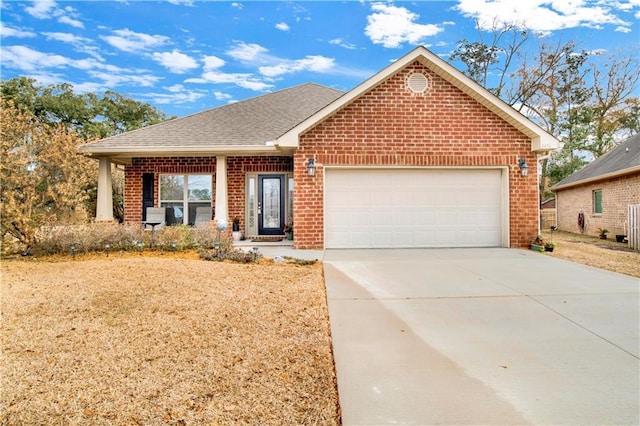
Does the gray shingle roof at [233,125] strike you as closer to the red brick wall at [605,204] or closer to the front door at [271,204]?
the front door at [271,204]

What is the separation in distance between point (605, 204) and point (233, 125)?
16504 millimetres

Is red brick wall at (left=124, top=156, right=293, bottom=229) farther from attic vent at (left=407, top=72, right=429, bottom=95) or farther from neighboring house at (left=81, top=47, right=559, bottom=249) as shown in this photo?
attic vent at (left=407, top=72, right=429, bottom=95)

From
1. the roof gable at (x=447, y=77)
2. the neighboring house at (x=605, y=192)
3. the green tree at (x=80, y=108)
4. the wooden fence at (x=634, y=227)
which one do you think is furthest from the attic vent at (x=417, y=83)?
the green tree at (x=80, y=108)

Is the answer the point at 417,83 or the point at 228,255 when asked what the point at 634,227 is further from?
the point at 228,255

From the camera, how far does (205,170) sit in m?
11.9

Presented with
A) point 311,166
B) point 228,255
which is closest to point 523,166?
point 311,166

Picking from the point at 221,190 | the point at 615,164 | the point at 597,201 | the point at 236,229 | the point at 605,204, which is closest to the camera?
the point at 221,190

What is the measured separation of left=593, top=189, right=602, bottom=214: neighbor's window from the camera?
16727mm

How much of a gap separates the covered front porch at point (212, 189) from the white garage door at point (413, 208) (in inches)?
103

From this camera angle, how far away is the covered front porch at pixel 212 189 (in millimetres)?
11867

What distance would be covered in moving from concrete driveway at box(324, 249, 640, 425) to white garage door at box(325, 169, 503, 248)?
3397 millimetres

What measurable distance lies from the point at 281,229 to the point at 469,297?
7769 millimetres

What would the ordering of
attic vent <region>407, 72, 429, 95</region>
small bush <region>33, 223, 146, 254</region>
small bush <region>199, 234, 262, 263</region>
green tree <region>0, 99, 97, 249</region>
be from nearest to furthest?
1. small bush <region>199, 234, 262, 263</region>
2. green tree <region>0, 99, 97, 249</region>
3. small bush <region>33, 223, 146, 254</region>
4. attic vent <region>407, 72, 429, 95</region>

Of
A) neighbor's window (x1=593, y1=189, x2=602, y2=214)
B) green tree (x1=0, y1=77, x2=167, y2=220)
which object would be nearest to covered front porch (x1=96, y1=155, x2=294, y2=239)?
neighbor's window (x1=593, y1=189, x2=602, y2=214)
